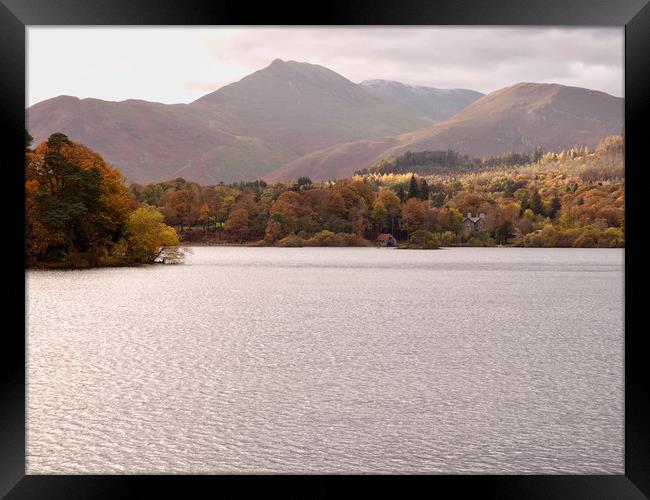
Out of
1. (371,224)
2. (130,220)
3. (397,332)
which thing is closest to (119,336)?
(397,332)

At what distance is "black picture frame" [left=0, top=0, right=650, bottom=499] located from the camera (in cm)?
530

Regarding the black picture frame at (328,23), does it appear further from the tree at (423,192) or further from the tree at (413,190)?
the tree at (423,192)

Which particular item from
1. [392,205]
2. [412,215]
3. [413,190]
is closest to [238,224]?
[392,205]

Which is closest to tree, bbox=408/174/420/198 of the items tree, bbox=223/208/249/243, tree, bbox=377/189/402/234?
tree, bbox=377/189/402/234

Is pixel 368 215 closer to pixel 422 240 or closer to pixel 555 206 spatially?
pixel 422 240

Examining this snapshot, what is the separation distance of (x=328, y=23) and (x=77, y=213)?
3836cm

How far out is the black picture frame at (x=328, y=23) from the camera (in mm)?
5297

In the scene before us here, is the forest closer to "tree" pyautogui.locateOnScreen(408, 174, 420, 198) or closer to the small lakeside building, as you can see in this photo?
"tree" pyautogui.locateOnScreen(408, 174, 420, 198)

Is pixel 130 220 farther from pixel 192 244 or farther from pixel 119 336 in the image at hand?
pixel 192 244

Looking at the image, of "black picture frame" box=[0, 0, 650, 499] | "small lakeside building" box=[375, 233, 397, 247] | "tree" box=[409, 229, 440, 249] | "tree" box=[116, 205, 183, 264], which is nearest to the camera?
"black picture frame" box=[0, 0, 650, 499]

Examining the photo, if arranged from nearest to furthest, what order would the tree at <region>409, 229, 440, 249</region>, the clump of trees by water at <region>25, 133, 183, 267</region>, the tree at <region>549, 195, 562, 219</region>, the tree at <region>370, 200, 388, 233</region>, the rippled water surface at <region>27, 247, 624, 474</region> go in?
the rippled water surface at <region>27, 247, 624, 474</region> < the clump of trees by water at <region>25, 133, 183, 267</region> < the tree at <region>409, 229, 440, 249</region> < the tree at <region>370, 200, 388, 233</region> < the tree at <region>549, 195, 562, 219</region>

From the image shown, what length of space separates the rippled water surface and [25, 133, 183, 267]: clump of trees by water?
1414 cm

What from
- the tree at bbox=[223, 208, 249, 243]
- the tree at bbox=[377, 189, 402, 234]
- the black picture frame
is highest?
the tree at bbox=[377, 189, 402, 234]

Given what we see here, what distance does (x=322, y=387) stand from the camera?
11711mm
